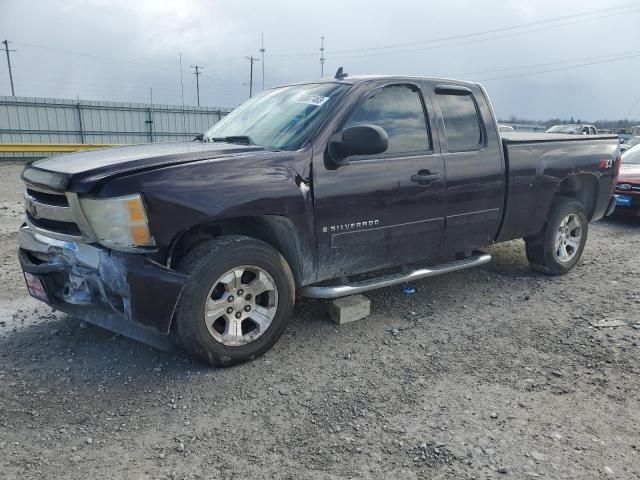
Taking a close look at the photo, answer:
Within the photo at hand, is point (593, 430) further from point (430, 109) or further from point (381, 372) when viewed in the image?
point (430, 109)

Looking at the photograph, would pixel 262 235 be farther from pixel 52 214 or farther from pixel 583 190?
pixel 583 190

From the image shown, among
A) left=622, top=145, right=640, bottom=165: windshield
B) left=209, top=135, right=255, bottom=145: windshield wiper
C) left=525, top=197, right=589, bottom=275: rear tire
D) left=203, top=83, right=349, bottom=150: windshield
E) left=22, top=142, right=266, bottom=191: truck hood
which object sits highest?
left=203, top=83, right=349, bottom=150: windshield

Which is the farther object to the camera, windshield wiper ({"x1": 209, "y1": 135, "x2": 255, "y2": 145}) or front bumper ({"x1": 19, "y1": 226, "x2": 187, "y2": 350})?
windshield wiper ({"x1": 209, "y1": 135, "x2": 255, "y2": 145})

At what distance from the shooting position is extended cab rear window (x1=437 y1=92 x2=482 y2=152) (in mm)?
4516

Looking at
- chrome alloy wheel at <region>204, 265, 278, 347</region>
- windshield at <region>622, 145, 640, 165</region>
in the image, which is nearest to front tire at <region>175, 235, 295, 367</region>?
chrome alloy wheel at <region>204, 265, 278, 347</region>

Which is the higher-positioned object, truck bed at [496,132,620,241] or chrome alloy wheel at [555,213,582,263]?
truck bed at [496,132,620,241]

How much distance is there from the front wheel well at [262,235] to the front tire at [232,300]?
122 millimetres

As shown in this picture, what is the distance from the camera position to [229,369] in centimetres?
348

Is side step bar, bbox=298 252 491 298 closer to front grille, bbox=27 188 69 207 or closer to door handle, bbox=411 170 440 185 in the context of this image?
door handle, bbox=411 170 440 185

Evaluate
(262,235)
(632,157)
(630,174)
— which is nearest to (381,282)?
(262,235)

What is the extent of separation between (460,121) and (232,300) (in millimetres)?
2656

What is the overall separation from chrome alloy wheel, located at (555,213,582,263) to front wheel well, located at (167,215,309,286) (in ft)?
10.9

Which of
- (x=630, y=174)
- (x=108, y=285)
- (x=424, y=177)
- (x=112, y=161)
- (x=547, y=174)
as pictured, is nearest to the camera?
(x=108, y=285)

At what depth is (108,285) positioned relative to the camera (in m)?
3.15
